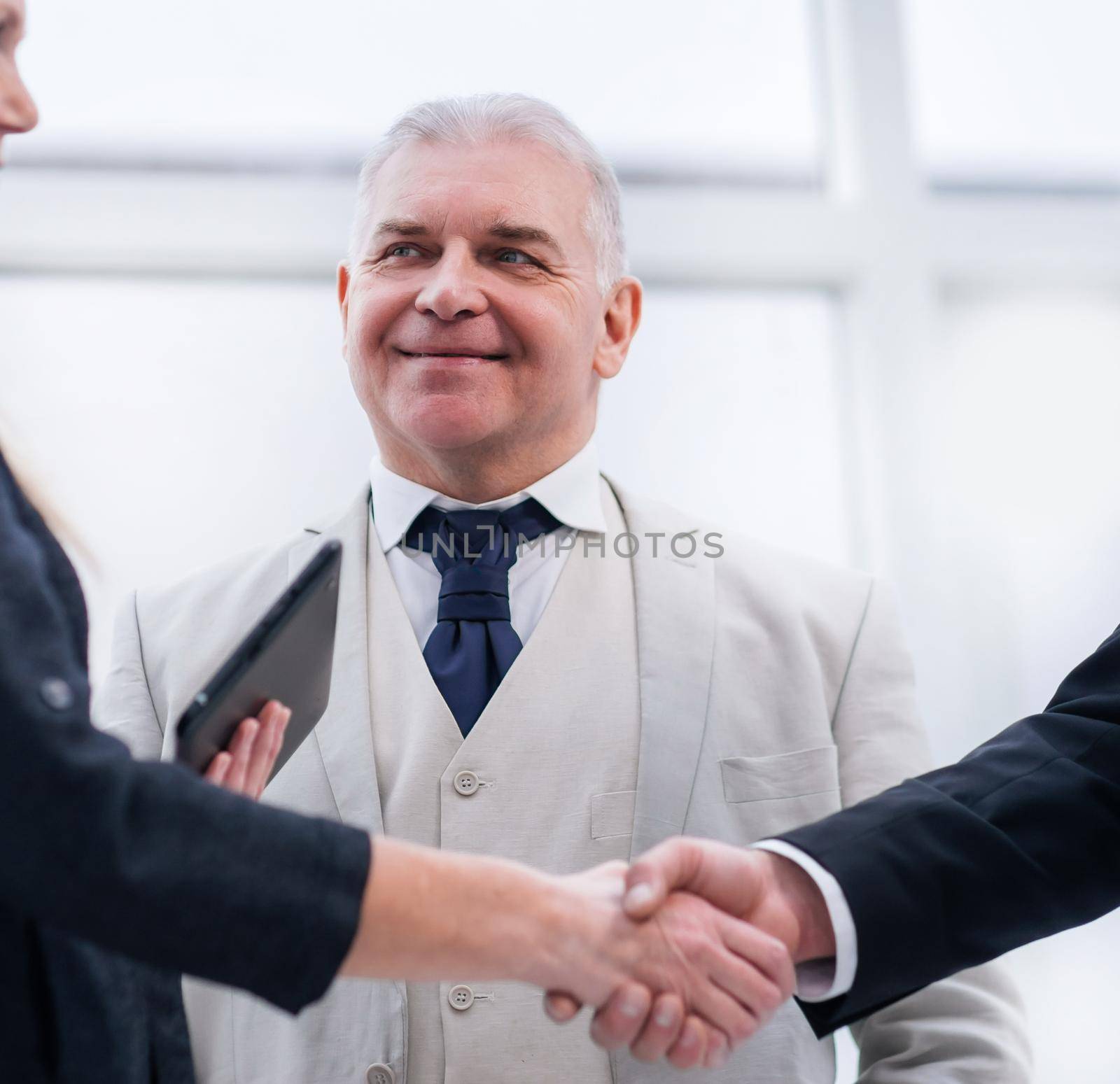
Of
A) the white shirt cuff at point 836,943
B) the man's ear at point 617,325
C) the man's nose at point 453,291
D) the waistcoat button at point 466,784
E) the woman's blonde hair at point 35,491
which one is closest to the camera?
the woman's blonde hair at point 35,491

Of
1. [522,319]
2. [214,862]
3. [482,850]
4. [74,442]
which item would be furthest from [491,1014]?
[74,442]

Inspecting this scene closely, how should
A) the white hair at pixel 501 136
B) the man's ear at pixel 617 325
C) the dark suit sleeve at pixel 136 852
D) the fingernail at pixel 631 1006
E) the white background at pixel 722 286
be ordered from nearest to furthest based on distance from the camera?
the dark suit sleeve at pixel 136 852 < the fingernail at pixel 631 1006 < the white hair at pixel 501 136 < the man's ear at pixel 617 325 < the white background at pixel 722 286

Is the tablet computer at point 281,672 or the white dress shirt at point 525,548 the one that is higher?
the white dress shirt at point 525,548

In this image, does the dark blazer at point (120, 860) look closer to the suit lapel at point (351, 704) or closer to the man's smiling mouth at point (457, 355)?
the suit lapel at point (351, 704)

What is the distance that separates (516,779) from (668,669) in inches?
9.2

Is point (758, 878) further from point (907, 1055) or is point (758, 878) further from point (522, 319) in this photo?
point (522, 319)

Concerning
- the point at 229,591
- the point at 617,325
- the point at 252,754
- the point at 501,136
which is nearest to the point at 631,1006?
the point at 252,754

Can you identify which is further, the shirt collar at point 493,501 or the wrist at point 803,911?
the shirt collar at point 493,501

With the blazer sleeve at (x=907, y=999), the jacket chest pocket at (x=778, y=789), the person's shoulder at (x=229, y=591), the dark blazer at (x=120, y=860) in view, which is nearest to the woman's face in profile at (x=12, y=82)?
the dark blazer at (x=120, y=860)

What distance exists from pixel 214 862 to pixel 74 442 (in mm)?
1656

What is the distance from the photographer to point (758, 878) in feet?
4.00

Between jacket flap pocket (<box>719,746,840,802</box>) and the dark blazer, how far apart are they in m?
0.64

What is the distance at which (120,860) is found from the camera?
0.78m

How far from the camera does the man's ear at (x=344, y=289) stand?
1.63m
